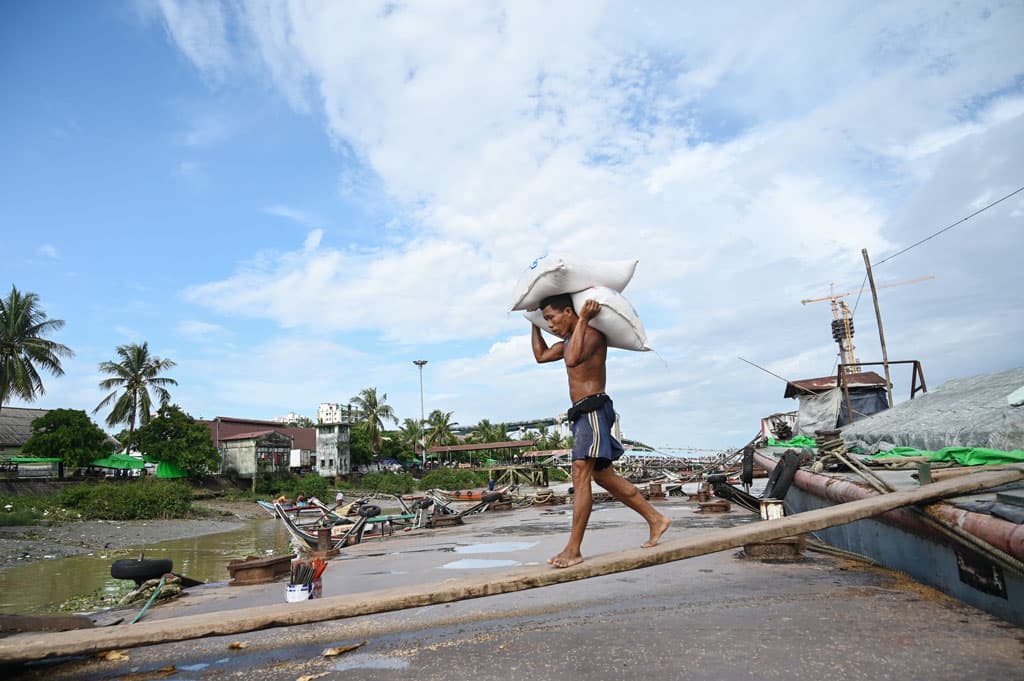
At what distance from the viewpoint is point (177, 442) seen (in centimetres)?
3381

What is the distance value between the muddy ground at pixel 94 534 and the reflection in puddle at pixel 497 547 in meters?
12.6

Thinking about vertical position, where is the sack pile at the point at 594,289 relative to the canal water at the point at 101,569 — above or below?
above

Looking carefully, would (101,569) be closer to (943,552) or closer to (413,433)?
(943,552)

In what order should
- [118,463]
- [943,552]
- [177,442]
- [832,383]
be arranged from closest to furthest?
[943,552]
[832,383]
[177,442]
[118,463]

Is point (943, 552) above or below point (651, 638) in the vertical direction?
above

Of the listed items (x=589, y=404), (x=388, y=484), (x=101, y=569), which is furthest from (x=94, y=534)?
(x=388, y=484)

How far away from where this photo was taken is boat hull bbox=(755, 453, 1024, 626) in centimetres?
300

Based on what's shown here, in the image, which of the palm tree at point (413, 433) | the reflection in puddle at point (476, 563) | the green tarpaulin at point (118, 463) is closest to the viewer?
the reflection in puddle at point (476, 563)

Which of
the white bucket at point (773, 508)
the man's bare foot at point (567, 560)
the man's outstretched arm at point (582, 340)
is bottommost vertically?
the white bucket at point (773, 508)

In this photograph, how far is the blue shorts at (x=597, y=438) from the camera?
3.69 meters

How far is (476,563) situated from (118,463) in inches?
1426

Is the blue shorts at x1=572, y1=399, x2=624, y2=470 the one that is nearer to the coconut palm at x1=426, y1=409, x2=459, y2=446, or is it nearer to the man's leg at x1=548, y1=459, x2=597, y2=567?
the man's leg at x1=548, y1=459, x2=597, y2=567

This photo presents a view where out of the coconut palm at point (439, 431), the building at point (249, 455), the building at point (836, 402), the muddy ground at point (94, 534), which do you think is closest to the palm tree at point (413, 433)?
the coconut palm at point (439, 431)

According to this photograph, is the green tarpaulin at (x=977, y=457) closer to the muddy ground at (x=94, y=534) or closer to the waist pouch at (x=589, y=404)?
the waist pouch at (x=589, y=404)
